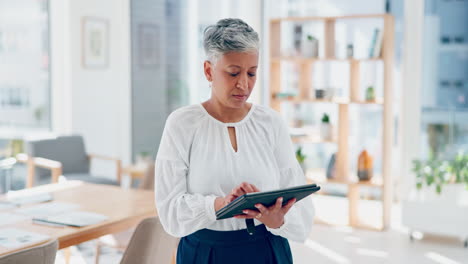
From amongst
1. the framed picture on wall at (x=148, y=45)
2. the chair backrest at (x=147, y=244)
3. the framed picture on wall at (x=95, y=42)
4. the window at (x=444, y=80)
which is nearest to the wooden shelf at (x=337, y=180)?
the window at (x=444, y=80)

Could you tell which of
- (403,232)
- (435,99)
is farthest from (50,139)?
(435,99)

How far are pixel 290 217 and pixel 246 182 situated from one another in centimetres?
21

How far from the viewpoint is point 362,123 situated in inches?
252

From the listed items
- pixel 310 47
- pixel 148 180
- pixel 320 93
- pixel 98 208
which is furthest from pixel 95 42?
pixel 98 208

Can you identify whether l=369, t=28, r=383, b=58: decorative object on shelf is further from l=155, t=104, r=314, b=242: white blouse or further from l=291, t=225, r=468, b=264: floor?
l=155, t=104, r=314, b=242: white blouse

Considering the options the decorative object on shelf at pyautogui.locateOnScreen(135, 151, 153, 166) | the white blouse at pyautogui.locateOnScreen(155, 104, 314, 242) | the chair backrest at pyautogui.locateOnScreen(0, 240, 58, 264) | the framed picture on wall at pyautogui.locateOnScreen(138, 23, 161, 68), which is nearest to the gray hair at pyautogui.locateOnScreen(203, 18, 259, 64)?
the white blouse at pyautogui.locateOnScreen(155, 104, 314, 242)

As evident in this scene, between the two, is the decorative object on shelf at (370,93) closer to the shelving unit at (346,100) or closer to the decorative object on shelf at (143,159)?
the shelving unit at (346,100)

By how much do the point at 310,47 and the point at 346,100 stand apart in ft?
1.97

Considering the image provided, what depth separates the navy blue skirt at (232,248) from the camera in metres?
1.77

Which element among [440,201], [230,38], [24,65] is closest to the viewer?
[230,38]

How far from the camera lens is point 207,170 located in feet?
5.73

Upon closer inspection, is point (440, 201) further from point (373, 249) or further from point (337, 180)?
point (337, 180)

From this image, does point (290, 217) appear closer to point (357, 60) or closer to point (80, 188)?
point (80, 188)

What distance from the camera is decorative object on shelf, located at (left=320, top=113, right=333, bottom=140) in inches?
223
